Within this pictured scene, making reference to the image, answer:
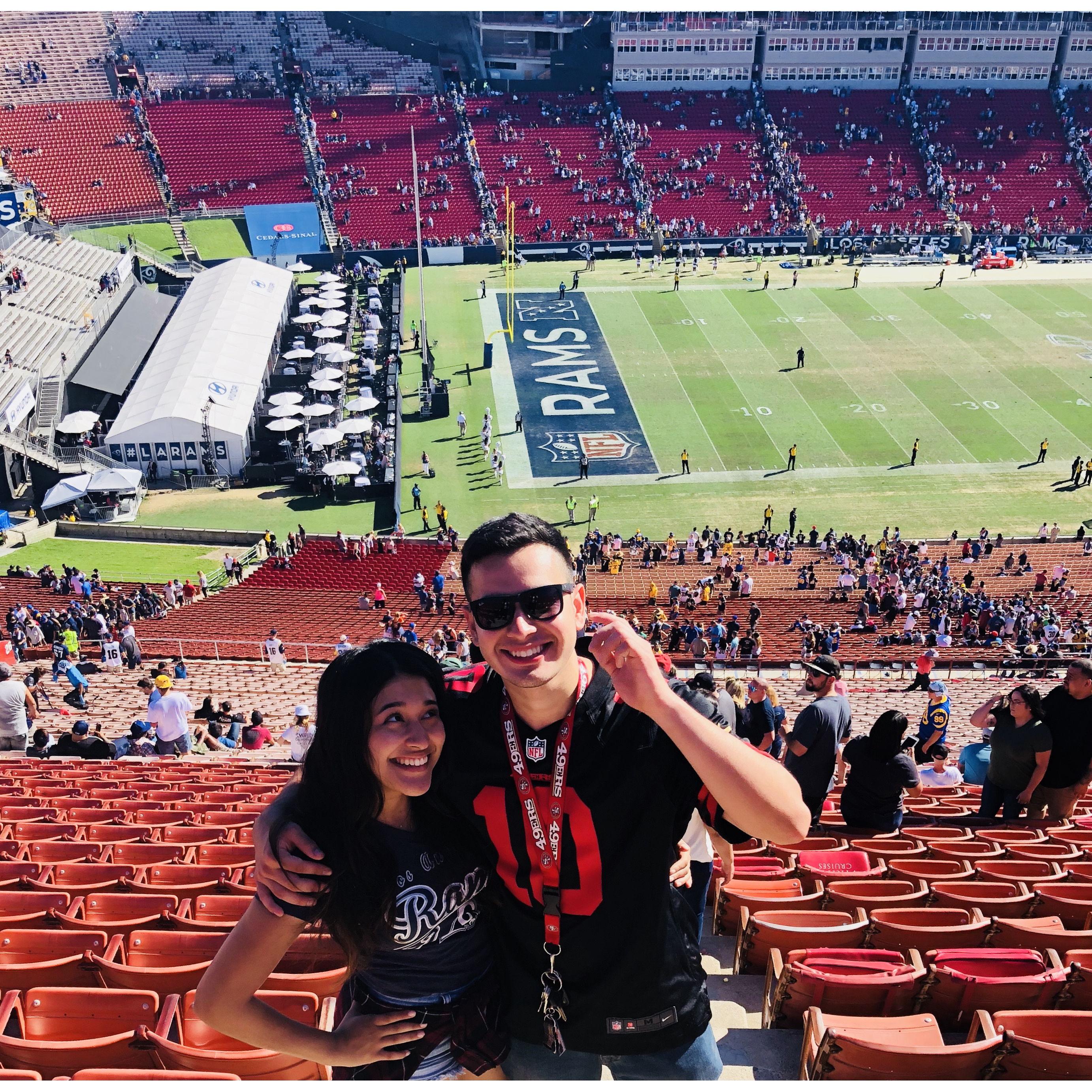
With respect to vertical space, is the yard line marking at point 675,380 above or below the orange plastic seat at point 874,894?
above

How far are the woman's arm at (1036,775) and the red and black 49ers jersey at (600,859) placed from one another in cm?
562

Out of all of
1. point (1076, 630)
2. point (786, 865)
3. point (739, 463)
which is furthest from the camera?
point (739, 463)

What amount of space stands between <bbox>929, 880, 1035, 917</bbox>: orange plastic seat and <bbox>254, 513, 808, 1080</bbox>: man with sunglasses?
2.89 meters

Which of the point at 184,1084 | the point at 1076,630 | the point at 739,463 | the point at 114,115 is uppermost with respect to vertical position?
the point at 114,115

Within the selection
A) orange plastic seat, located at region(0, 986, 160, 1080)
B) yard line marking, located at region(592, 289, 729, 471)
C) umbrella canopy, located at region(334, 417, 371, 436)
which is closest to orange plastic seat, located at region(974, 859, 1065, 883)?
orange plastic seat, located at region(0, 986, 160, 1080)

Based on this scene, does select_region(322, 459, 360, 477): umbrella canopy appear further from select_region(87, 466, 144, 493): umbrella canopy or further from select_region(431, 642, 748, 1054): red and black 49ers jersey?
select_region(431, 642, 748, 1054): red and black 49ers jersey

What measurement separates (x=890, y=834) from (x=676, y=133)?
64.3m

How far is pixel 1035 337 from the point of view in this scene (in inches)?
1873

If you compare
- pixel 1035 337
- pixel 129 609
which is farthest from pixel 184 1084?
pixel 1035 337

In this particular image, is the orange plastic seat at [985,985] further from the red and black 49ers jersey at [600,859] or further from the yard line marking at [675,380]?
the yard line marking at [675,380]

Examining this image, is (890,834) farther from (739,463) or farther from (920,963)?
(739,463)

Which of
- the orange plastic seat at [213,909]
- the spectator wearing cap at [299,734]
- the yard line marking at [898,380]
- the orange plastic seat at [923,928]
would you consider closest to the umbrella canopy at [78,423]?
the spectator wearing cap at [299,734]

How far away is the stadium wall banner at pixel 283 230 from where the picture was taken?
56.7m

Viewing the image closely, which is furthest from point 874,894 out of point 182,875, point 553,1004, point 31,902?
point 31,902
